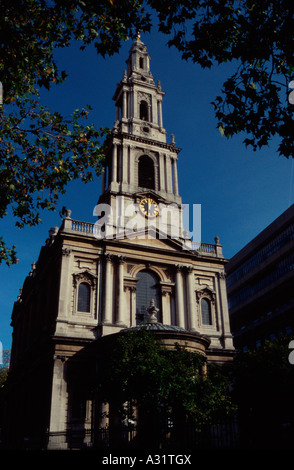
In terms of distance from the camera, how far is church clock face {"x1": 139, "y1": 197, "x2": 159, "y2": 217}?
3375 centimetres

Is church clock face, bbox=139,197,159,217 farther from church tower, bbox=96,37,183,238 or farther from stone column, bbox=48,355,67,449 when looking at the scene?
stone column, bbox=48,355,67,449

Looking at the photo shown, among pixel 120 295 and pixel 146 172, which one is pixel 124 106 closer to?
pixel 146 172

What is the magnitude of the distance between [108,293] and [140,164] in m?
14.2

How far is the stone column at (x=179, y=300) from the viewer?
96.6 feet

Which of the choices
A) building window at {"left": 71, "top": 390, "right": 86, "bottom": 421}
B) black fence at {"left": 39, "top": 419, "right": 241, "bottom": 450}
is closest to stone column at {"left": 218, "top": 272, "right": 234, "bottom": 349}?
black fence at {"left": 39, "top": 419, "right": 241, "bottom": 450}

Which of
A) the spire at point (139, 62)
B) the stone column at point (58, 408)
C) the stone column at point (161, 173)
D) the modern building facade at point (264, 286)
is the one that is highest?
the spire at point (139, 62)

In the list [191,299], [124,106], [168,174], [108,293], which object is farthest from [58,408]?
[124,106]

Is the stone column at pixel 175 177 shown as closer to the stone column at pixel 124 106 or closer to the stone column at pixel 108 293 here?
the stone column at pixel 124 106

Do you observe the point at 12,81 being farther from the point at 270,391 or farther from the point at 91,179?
the point at 270,391

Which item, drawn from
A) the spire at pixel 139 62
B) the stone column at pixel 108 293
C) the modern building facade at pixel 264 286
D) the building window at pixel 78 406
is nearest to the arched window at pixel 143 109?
the spire at pixel 139 62

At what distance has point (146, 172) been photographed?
37500 millimetres

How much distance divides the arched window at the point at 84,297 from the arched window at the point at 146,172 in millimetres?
11804

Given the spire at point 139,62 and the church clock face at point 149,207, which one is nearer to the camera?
the church clock face at point 149,207
